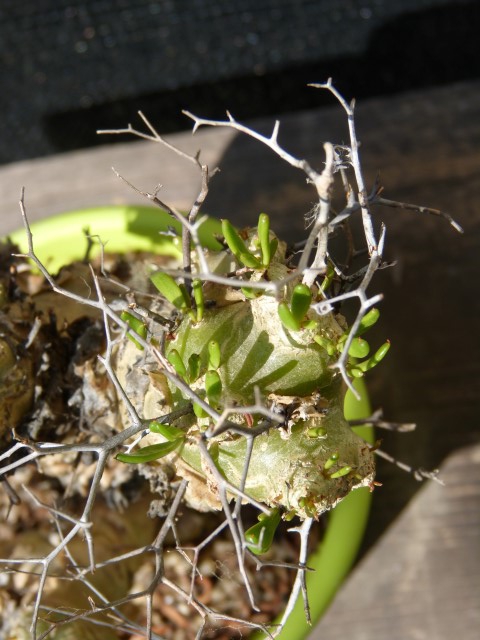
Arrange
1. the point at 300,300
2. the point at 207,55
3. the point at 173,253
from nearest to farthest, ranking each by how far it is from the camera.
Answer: the point at 300,300
the point at 173,253
the point at 207,55

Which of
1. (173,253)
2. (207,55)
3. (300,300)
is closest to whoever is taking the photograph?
(300,300)

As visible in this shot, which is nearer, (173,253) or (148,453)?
(148,453)

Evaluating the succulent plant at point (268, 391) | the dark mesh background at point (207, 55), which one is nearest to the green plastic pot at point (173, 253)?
the succulent plant at point (268, 391)

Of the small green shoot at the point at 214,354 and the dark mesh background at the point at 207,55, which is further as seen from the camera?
the dark mesh background at the point at 207,55

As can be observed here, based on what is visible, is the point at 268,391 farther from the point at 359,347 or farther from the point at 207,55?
the point at 207,55

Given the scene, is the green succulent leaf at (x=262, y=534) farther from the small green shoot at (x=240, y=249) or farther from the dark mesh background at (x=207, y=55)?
the dark mesh background at (x=207, y=55)

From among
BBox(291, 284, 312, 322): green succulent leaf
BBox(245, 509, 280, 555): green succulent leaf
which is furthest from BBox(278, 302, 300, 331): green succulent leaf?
BBox(245, 509, 280, 555): green succulent leaf

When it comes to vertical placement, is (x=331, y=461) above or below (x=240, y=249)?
below

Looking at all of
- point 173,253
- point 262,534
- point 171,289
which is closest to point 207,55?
point 173,253

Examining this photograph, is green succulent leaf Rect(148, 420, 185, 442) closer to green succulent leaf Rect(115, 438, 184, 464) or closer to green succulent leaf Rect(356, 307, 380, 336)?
green succulent leaf Rect(115, 438, 184, 464)
